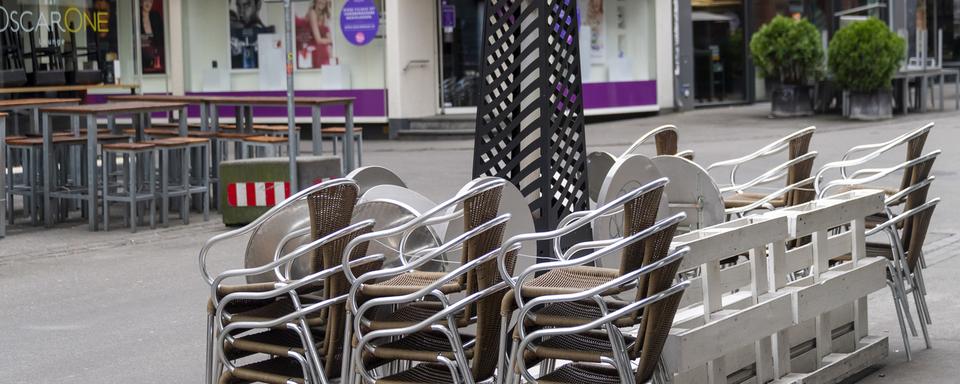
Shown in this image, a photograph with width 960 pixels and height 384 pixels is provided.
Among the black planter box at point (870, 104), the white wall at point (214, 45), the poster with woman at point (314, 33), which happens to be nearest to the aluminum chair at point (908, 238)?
the black planter box at point (870, 104)

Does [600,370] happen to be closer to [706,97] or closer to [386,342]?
[386,342]

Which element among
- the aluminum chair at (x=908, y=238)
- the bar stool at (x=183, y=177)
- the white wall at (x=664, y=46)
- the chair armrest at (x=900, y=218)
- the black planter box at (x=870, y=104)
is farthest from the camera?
the white wall at (x=664, y=46)

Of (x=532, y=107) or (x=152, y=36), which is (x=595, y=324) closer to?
(x=532, y=107)

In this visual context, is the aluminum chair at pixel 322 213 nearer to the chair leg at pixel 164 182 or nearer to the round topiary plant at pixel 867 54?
the chair leg at pixel 164 182

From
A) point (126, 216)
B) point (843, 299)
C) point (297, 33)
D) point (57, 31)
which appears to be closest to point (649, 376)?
point (843, 299)

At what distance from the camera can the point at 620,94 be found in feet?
87.1

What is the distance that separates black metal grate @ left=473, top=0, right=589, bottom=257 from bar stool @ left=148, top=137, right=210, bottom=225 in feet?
21.4

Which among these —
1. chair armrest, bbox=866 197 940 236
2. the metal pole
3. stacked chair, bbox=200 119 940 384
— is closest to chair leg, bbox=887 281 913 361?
→ chair armrest, bbox=866 197 940 236

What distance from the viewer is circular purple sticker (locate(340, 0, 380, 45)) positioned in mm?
25375

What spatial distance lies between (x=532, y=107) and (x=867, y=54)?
17.8 m

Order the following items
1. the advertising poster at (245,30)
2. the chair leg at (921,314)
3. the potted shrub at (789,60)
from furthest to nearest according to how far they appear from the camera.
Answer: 1. the advertising poster at (245,30)
2. the potted shrub at (789,60)
3. the chair leg at (921,314)

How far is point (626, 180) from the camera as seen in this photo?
7.19 meters

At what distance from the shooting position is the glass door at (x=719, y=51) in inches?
1160

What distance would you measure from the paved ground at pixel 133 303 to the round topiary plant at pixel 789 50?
23.4ft
